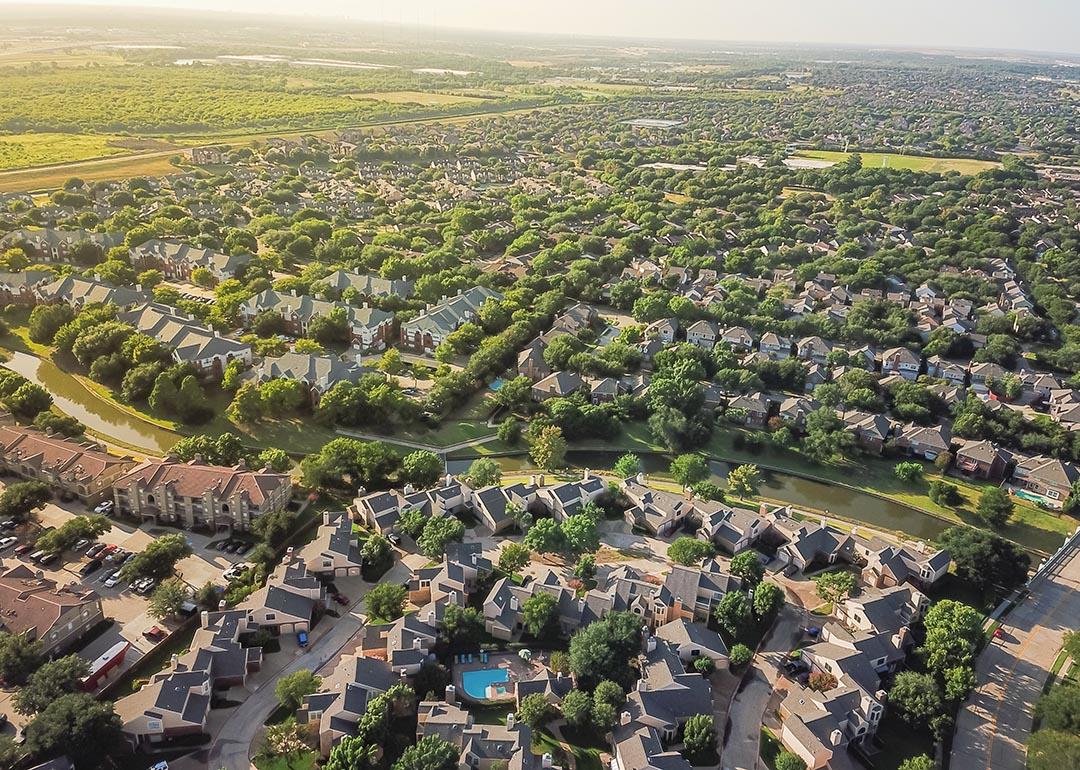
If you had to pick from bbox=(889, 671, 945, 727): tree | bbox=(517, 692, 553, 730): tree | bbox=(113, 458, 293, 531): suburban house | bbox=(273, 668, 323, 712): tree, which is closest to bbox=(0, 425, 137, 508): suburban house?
bbox=(113, 458, 293, 531): suburban house

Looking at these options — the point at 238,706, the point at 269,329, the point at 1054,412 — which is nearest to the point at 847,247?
the point at 1054,412

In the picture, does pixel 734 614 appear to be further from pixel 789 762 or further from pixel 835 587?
pixel 789 762

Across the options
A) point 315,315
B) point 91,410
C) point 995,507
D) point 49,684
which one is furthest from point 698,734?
point 315,315

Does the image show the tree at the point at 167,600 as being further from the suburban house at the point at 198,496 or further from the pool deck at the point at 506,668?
the pool deck at the point at 506,668

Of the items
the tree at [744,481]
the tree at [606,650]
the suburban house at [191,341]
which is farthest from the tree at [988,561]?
the suburban house at [191,341]

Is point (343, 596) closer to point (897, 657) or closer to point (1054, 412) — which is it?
point (897, 657)

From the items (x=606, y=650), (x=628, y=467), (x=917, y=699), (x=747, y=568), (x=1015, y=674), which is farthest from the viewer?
(x=628, y=467)
